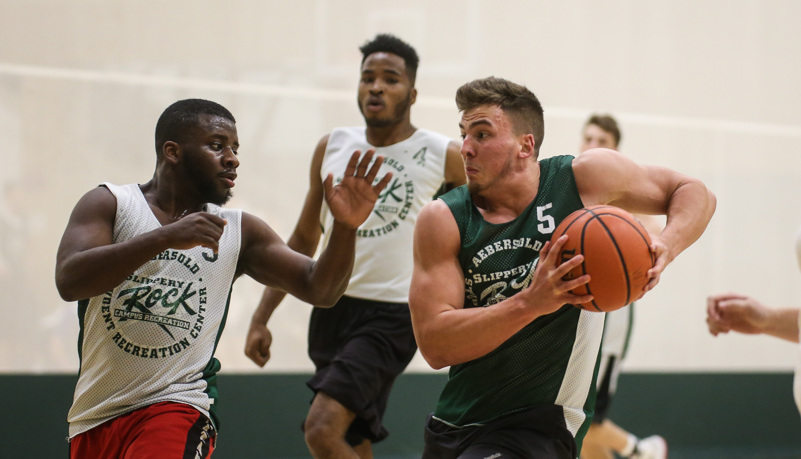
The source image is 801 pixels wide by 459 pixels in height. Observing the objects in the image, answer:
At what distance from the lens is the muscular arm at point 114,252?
2740mm

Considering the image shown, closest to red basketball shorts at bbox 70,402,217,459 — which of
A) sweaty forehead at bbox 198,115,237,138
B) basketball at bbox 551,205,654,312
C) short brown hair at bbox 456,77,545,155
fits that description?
sweaty forehead at bbox 198,115,237,138

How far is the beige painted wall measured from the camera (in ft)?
20.3

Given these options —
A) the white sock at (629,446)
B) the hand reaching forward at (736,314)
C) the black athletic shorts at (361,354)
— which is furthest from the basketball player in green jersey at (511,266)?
the white sock at (629,446)

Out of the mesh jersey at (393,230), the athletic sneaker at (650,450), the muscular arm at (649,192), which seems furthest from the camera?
the athletic sneaker at (650,450)

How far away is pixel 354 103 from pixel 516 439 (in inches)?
175

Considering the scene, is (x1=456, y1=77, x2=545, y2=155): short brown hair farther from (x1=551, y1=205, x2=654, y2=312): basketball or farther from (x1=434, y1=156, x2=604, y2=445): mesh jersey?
(x1=551, y1=205, x2=654, y2=312): basketball

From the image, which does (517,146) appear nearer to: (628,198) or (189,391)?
(628,198)

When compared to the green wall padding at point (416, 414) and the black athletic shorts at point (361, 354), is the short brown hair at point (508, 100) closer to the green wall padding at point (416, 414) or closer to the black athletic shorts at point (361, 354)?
the black athletic shorts at point (361, 354)

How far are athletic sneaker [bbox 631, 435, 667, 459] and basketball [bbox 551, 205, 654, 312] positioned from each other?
4032 mm

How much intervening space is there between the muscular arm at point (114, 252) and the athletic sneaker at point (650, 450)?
15.4 feet

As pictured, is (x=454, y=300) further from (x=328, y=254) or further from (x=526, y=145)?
(x=526, y=145)

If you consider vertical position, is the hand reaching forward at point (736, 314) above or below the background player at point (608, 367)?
above

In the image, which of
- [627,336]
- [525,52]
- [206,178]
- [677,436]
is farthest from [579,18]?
[206,178]

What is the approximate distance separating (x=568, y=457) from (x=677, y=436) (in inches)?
210
